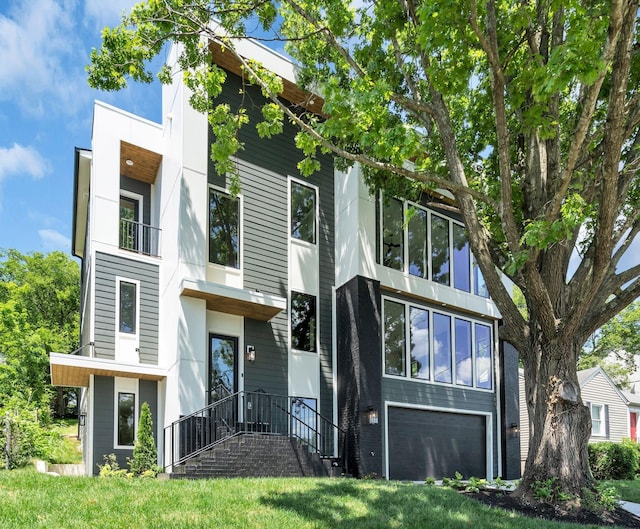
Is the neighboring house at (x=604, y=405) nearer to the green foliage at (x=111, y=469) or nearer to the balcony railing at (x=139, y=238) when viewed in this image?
the balcony railing at (x=139, y=238)

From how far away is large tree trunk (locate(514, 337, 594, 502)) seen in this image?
24.4 feet

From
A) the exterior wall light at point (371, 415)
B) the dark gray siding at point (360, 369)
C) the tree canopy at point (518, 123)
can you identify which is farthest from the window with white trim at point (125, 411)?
the tree canopy at point (518, 123)

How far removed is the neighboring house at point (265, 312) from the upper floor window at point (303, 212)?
1.3 inches

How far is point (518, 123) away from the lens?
8.49 metres

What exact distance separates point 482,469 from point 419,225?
633 cm

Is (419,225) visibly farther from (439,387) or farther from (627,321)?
(627,321)

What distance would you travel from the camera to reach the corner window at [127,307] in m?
12.2

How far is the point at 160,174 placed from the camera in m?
13.6

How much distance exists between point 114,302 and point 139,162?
11.4 ft

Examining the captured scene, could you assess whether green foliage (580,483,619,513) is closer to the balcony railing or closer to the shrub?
the balcony railing

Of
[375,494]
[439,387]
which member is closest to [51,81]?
[439,387]

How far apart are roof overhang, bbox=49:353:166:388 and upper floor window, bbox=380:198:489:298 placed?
222 inches

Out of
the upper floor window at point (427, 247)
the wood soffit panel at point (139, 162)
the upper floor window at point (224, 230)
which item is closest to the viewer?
the upper floor window at point (224, 230)

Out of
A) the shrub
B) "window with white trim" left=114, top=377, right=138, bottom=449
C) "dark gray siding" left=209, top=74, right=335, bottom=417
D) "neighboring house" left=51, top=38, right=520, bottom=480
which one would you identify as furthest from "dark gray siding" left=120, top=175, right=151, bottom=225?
the shrub
